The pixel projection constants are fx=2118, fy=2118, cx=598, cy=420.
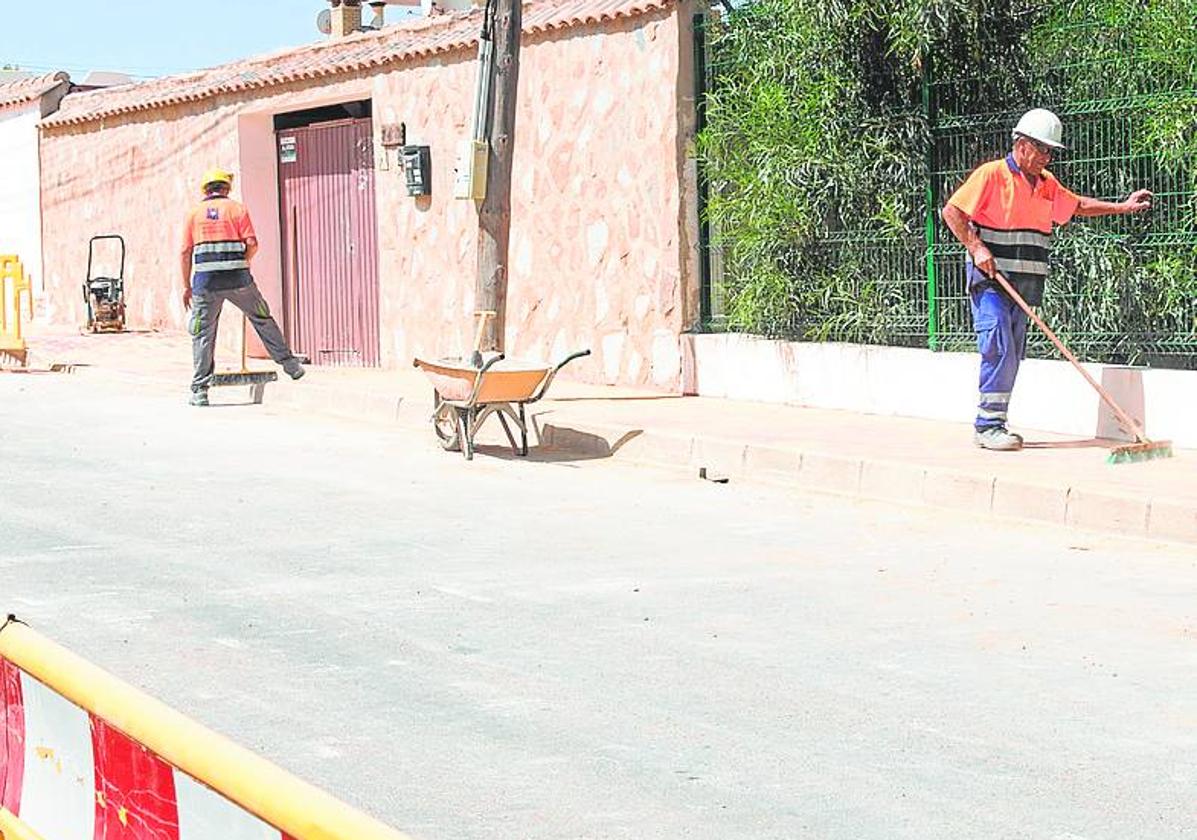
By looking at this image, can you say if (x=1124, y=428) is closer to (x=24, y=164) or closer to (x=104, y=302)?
(x=104, y=302)

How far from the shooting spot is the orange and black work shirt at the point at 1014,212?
1188 centimetres

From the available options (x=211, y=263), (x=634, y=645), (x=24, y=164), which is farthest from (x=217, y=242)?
(x=24, y=164)

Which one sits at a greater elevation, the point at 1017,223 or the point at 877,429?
the point at 1017,223

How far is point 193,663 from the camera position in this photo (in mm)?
7090

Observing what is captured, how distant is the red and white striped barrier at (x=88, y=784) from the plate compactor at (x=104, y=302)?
20.1 metres

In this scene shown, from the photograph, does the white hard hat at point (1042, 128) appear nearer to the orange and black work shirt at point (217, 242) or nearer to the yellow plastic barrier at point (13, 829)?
the orange and black work shirt at point (217, 242)

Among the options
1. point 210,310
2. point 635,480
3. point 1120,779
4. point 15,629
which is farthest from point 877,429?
point 15,629

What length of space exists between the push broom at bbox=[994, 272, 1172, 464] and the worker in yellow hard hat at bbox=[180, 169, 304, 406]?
7.08 m

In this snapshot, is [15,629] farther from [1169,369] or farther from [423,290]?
[423,290]

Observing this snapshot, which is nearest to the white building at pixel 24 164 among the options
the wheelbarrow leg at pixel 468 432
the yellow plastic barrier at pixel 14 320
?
the yellow plastic barrier at pixel 14 320

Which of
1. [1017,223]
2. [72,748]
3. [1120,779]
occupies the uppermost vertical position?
[1017,223]

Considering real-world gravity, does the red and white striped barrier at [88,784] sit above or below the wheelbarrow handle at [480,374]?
below

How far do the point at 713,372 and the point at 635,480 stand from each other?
3400 mm

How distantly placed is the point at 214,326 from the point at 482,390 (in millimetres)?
4693
